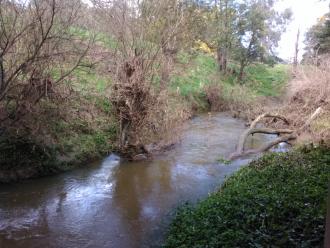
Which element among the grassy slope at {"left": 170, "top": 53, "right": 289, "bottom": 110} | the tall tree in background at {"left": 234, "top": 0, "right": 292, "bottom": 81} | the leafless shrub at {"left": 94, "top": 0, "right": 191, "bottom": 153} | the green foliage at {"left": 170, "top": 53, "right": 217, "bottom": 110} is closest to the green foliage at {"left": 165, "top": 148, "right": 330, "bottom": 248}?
the leafless shrub at {"left": 94, "top": 0, "right": 191, "bottom": 153}

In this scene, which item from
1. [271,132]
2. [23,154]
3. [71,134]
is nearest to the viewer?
[23,154]

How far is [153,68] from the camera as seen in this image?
40.6 ft

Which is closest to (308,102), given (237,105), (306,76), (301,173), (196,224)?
(306,76)

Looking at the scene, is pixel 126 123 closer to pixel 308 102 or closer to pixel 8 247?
pixel 8 247

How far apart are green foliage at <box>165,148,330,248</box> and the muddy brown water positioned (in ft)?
3.14

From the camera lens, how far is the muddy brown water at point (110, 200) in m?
7.38

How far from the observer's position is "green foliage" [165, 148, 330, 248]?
555cm

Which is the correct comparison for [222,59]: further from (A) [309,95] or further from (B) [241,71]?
(A) [309,95]

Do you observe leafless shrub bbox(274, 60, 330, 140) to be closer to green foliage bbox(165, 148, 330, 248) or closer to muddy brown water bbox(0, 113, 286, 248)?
muddy brown water bbox(0, 113, 286, 248)

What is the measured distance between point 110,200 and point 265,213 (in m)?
4.31

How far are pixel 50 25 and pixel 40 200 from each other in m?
4.37

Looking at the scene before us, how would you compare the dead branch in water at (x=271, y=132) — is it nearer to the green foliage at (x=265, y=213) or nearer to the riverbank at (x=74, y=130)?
the riverbank at (x=74, y=130)

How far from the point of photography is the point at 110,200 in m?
9.24

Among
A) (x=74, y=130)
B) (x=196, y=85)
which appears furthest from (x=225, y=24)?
(x=74, y=130)
